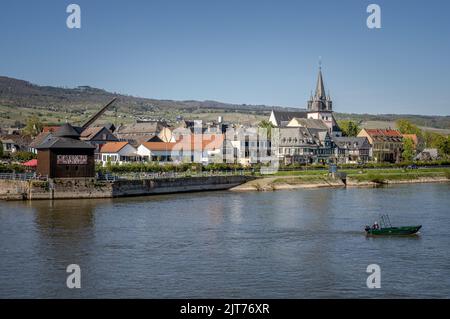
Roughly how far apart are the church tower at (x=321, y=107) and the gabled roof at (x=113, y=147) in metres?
76.5

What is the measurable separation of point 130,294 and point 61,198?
41.5 meters

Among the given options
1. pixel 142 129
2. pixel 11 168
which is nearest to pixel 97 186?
pixel 11 168

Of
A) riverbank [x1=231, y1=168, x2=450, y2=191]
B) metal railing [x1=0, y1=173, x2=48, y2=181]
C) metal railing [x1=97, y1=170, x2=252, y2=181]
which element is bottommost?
riverbank [x1=231, y1=168, x2=450, y2=191]

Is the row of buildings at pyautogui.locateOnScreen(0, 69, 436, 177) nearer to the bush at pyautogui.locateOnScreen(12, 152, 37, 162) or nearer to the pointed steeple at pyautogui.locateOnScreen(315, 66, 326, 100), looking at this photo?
the bush at pyautogui.locateOnScreen(12, 152, 37, 162)

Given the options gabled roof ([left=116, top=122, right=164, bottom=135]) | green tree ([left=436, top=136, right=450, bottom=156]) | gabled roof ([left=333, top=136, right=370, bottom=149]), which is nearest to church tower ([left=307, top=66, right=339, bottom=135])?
gabled roof ([left=333, top=136, right=370, bottom=149])

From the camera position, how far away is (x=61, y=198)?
71000 millimetres

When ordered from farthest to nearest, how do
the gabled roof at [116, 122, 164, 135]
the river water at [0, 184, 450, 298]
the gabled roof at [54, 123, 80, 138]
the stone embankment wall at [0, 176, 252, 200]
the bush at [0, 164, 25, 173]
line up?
the gabled roof at [116, 122, 164, 135]
the bush at [0, 164, 25, 173]
the gabled roof at [54, 123, 80, 138]
the stone embankment wall at [0, 176, 252, 200]
the river water at [0, 184, 450, 298]

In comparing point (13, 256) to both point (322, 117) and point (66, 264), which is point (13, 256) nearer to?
point (66, 264)

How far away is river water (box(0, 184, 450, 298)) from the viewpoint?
33062 mm

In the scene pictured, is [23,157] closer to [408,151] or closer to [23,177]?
[23,177]

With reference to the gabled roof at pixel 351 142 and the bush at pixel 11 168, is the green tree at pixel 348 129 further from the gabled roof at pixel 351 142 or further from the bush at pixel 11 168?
the bush at pixel 11 168

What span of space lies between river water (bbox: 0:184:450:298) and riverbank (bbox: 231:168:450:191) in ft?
75.1
